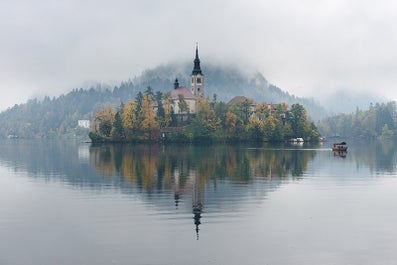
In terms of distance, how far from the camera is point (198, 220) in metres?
34.1

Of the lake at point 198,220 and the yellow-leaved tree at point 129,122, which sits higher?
the yellow-leaved tree at point 129,122

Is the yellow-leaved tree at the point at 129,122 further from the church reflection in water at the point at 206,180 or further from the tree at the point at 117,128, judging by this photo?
the church reflection in water at the point at 206,180

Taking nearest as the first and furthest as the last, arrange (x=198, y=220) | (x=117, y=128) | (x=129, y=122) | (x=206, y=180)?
(x=198, y=220), (x=206, y=180), (x=117, y=128), (x=129, y=122)

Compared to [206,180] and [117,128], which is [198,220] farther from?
[117,128]

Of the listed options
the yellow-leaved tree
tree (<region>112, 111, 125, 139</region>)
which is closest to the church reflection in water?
the yellow-leaved tree

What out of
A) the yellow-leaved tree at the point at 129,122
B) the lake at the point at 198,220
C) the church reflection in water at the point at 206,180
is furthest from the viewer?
the yellow-leaved tree at the point at 129,122

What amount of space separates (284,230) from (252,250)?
17.7ft

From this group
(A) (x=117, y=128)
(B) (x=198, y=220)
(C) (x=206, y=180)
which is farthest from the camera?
(A) (x=117, y=128)

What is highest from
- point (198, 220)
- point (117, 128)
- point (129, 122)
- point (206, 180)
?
point (129, 122)

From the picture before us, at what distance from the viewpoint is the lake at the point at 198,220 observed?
2594 cm

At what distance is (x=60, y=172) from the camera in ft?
236

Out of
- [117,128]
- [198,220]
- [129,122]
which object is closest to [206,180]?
[198,220]

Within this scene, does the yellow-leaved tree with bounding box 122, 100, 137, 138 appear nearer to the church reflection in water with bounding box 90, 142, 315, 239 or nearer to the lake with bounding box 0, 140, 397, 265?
the church reflection in water with bounding box 90, 142, 315, 239

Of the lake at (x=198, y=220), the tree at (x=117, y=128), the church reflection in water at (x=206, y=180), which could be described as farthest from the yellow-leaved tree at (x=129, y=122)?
the lake at (x=198, y=220)
